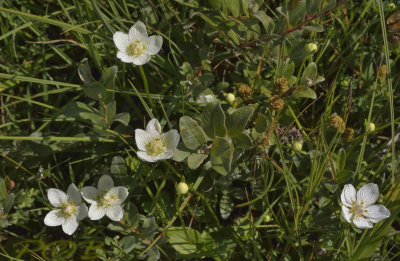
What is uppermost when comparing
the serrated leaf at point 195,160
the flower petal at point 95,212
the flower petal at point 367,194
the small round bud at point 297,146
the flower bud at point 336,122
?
the flower bud at point 336,122

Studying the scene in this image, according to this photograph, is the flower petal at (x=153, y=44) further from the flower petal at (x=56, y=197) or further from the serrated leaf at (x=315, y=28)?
the flower petal at (x=56, y=197)

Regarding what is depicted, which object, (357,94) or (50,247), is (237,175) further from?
(50,247)

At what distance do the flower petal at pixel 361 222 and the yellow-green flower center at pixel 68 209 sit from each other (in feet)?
5.67

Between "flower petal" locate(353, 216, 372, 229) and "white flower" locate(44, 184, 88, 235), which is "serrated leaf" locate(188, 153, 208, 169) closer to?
"white flower" locate(44, 184, 88, 235)

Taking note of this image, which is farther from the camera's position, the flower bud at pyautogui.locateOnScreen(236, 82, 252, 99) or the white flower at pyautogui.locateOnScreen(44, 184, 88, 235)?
→ the flower bud at pyautogui.locateOnScreen(236, 82, 252, 99)

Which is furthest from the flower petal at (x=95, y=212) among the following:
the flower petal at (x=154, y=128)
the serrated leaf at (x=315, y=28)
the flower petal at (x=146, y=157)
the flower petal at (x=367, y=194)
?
the serrated leaf at (x=315, y=28)

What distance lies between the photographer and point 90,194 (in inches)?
→ 108

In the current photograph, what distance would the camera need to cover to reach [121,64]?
317cm

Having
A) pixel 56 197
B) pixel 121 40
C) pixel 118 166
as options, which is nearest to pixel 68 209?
pixel 56 197

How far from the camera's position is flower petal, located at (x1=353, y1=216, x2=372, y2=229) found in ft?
8.15

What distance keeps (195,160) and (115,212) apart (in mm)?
595

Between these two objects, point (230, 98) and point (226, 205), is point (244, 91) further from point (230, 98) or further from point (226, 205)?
point (226, 205)

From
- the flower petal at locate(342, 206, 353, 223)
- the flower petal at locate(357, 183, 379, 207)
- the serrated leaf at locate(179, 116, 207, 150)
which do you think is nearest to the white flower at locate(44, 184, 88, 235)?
the serrated leaf at locate(179, 116, 207, 150)

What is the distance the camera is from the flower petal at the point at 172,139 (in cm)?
257
